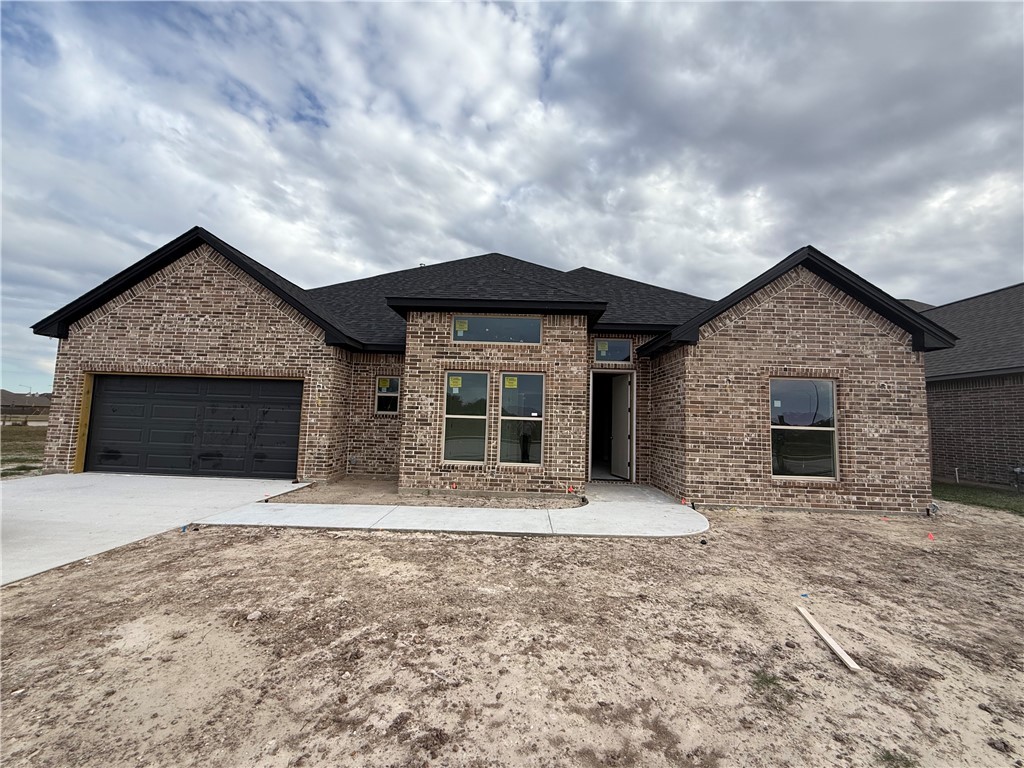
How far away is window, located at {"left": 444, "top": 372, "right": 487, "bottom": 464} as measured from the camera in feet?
29.4

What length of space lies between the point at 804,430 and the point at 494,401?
6354 mm

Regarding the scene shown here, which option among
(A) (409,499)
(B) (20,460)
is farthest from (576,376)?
(B) (20,460)

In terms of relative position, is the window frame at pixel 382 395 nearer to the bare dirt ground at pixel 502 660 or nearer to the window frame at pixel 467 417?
the window frame at pixel 467 417

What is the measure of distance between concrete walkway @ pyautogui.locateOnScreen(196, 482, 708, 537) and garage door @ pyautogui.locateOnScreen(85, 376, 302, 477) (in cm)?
314

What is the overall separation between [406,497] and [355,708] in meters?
6.07

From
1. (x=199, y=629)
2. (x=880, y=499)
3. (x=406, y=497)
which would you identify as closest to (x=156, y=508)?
(x=406, y=497)

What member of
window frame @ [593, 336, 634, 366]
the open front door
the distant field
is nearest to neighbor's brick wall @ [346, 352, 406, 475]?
window frame @ [593, 336, 634, 366]

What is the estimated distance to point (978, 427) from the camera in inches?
483

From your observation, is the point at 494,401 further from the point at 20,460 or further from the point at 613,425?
the point at 20,460

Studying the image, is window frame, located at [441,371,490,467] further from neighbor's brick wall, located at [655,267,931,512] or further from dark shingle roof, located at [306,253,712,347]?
neighbor's brick wall, located at [655,267,931,512]

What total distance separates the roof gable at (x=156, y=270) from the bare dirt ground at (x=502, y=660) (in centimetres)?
596

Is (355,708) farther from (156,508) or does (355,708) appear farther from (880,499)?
(880,499)

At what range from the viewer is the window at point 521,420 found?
29.2 feet

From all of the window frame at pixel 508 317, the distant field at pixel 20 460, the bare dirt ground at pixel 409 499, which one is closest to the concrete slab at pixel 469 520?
the bare dirt ground at pixel 409 499
